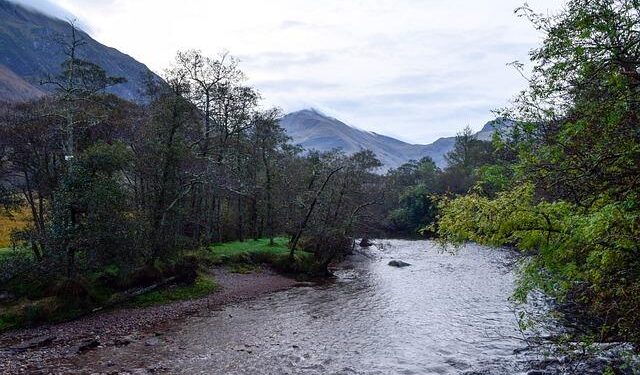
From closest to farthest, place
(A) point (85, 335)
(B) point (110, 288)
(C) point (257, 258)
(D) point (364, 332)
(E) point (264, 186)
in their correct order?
(A) point (85, 335), (D) point (364, 332), (B) point (110, 288), (C) point (257, 258), (E) point (264, 186)

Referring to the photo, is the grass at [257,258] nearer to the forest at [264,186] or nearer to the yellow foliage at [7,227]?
the forest at [264,186]

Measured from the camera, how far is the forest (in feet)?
27.1

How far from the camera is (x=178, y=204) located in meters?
27.1

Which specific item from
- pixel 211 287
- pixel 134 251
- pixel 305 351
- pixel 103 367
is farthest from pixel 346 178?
pixel 103 367

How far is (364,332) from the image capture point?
767 inches

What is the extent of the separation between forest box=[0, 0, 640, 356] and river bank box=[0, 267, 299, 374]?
4.22ft

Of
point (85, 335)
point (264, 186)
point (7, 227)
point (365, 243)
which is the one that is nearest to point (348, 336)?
point (85, 335)


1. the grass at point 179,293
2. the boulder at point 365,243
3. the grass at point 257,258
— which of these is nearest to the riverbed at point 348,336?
the grass at point 179,293

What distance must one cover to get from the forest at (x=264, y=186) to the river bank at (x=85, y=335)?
129cm

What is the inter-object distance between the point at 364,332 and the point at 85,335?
1173cm

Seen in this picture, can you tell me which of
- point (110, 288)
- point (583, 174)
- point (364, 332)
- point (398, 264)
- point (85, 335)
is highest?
point (583, 174)

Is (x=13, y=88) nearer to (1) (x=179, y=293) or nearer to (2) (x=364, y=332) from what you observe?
(1) (x=179, y=293)

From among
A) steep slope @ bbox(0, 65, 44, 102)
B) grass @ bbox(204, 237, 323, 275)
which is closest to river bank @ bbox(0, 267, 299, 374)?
grass @ bbox(204, 237, 323, 275)

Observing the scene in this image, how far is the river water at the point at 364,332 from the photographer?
15.4 meters
